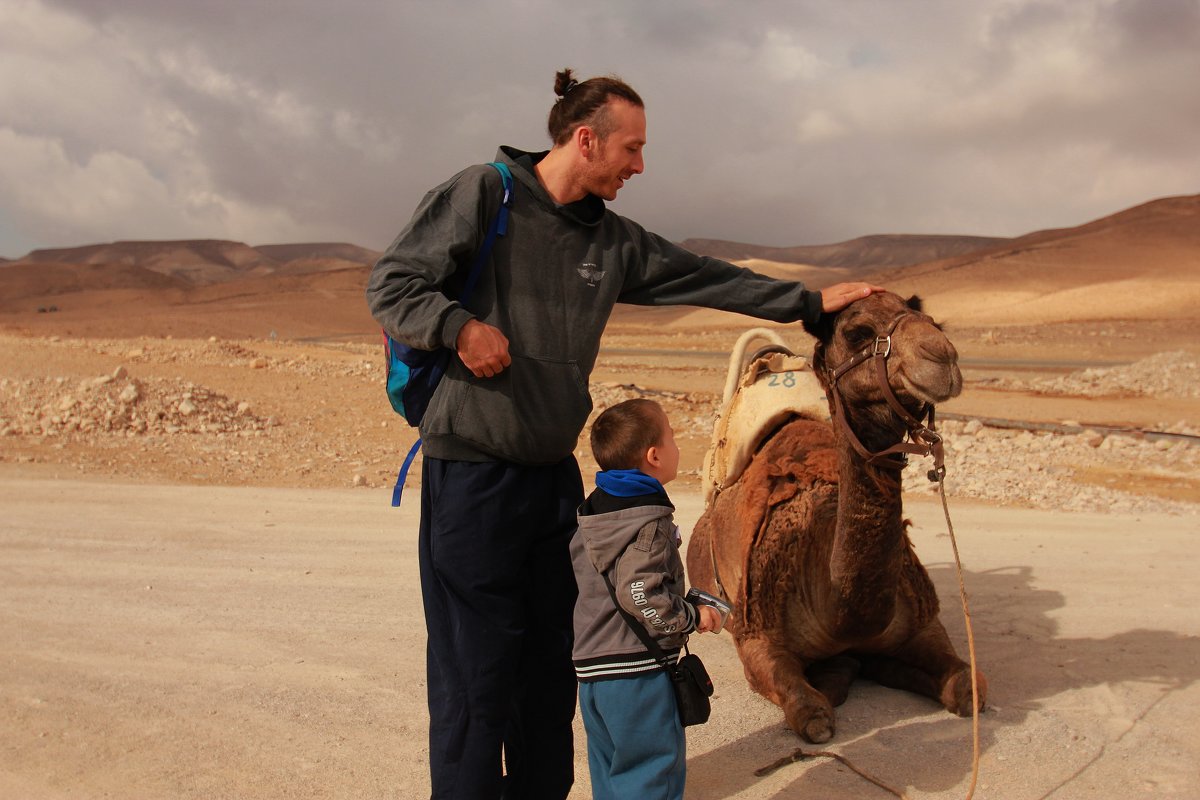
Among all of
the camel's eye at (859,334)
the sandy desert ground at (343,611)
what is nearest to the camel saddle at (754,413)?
the sandy desert ground at (343,611)

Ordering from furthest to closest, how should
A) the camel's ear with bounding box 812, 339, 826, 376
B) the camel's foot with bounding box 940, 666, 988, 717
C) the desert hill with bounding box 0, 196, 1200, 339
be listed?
the desert hill with bounding box 0, 196, 1200, 339 → the camel's foot with bounding box 940, 666, 988, 717 → the camel's ear with bounding box 812, 339, 826, 376

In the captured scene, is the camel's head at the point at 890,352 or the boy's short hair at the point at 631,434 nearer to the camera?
the boy's short hair at the point at 631,434

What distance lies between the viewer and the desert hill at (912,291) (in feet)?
139

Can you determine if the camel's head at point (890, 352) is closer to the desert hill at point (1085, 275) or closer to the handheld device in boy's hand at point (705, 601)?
the handheld device in boy's hand at point (705, 601)

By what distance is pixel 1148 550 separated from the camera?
317 inches

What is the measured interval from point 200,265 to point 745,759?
483 ft

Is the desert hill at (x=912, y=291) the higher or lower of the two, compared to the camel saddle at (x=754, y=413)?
higher

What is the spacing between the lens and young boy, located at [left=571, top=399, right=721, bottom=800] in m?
3.38

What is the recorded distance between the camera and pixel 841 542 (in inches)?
174

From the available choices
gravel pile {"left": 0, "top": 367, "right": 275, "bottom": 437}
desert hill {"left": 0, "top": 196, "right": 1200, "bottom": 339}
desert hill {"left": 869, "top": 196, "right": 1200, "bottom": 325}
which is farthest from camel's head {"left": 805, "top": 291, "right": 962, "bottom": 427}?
desert hill {"left": 869, "top": 196, "right": 1200, "bottom": 325}

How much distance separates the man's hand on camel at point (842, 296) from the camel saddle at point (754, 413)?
170 centimetres

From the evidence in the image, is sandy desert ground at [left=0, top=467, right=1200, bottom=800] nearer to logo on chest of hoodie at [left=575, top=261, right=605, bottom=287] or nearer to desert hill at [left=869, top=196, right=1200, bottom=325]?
logo on chest of hoodie at [left=575, top=261, right=605, bottom=287]

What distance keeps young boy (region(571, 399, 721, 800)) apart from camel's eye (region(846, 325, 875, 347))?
1.10 meters

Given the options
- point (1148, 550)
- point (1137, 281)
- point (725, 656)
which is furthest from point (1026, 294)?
point (725, 656)
